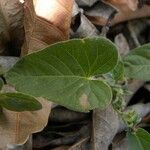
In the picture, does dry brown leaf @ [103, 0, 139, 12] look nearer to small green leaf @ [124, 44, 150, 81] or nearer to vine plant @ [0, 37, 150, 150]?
small green leaf @ [124, 44, 150, 81]

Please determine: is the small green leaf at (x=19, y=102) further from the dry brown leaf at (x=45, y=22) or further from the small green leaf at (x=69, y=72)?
the dry brown leaf at (x=45, y=22)

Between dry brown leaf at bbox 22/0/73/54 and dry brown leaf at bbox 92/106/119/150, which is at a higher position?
dry brown leaf at bbox 22/0/73/54

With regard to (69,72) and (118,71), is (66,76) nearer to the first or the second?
(69,72)

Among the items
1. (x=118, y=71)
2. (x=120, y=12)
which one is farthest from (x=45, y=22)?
(x=120, y=12)

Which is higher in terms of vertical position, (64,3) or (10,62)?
(64,3)

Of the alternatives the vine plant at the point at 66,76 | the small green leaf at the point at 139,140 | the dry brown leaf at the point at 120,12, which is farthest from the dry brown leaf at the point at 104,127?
the dry brown leaf at the point at 120,12

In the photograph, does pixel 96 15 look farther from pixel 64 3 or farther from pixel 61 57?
pixel 61 57

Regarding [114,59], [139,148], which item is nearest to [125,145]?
[139,148]

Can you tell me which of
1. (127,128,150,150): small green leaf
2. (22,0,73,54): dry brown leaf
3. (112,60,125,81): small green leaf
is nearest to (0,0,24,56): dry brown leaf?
(22,0,73,54): dry brown leaf
